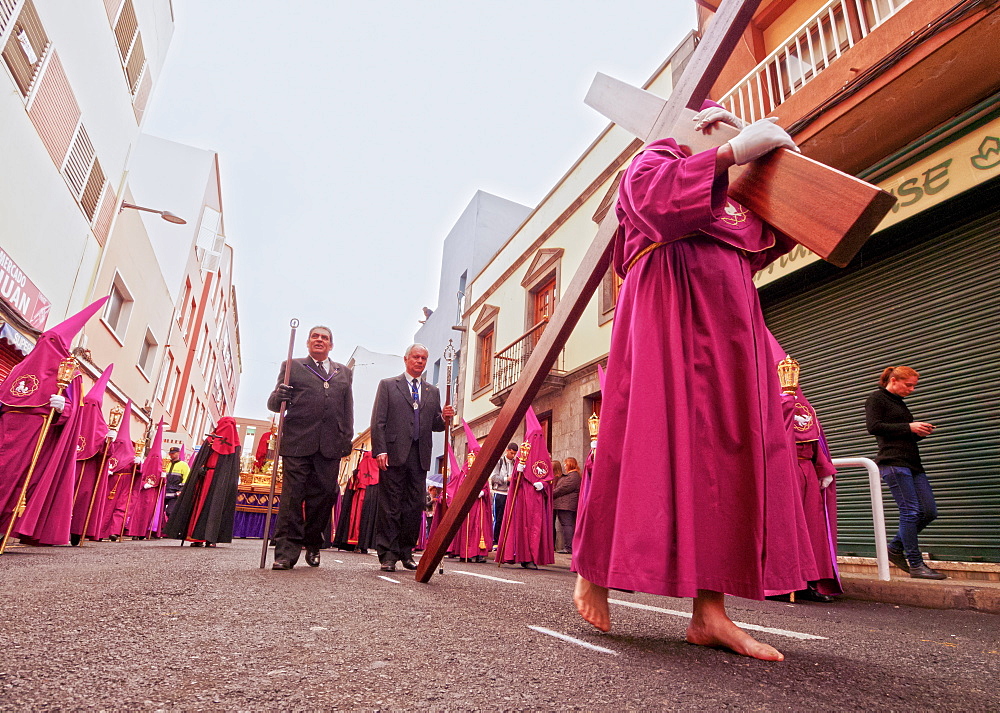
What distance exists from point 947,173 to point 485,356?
533 inches

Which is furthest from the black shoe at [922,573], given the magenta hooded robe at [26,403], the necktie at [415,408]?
the magenta hooded robe at [26,403]

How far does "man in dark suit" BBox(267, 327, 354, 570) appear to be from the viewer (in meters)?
5.03

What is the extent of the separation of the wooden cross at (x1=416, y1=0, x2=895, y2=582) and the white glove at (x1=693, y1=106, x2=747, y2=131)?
0.19 ft

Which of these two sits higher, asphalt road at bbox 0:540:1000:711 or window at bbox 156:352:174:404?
window at bbox 156:352:174:404

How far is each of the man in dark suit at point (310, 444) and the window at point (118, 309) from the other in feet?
35.1

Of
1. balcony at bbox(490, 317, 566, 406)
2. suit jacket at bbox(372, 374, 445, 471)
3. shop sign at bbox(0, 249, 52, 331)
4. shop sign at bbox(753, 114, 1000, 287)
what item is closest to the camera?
suit jacket at bbox(372, 374, 445, 471)

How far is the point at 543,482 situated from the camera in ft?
28.4

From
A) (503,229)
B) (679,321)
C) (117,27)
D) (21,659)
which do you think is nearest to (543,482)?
(679,321)

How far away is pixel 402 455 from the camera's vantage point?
17.7ft

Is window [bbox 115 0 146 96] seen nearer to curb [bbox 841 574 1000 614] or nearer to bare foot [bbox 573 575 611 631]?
bare foot [bbox 573 575 611 631]

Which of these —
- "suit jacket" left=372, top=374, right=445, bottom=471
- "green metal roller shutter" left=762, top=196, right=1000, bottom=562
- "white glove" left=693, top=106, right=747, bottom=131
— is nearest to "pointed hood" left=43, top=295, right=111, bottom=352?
"suit jacket" left=372, top=374, right=445, bottom=471

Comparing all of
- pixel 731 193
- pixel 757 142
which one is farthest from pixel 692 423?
pixel 757 142

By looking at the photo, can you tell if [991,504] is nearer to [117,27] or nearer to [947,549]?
[947,549]

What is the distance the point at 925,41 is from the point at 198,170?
21.3 m
